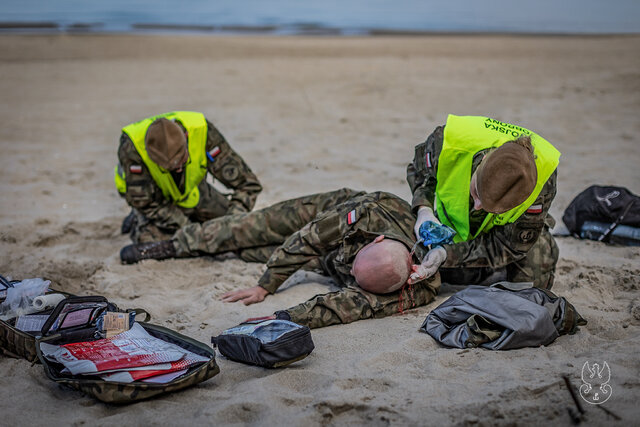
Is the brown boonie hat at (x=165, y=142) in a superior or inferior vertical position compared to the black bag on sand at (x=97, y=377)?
superior

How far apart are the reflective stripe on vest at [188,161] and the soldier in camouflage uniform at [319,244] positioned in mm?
394

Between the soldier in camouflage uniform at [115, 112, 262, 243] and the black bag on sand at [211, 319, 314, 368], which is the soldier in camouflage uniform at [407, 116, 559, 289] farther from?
the soldier in camouflage uniform at [115, 112, 262, 243]

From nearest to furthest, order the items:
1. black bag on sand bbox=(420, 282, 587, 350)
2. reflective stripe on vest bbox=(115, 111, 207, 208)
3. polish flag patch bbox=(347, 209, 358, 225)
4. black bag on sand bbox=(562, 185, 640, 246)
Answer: black bag on sand bbox=(420, 282, 587, 350)
polish flag patch bbox=(347, 209, 358, 225)
black bag on sand bbox=(562, 185, 640, 246)
reflective stripe on vest bbox=(115, 111, 207, 208)

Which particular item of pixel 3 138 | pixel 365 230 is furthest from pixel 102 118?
pixel 365 230

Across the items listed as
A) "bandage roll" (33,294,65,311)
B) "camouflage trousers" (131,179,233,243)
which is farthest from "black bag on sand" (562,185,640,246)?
"bandage roll" (33,294,65,311)

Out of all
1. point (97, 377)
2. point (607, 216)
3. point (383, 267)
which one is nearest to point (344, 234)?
point (383, 267)

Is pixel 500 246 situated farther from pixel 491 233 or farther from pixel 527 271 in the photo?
pixel 527 271

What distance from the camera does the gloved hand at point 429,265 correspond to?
12.5 ft

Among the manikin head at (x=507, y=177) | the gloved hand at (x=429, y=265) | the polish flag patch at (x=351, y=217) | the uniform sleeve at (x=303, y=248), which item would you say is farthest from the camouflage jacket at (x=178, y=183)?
the manikin head at (x=507, y=177)

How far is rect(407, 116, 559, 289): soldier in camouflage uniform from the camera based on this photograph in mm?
3807

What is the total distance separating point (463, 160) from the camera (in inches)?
158

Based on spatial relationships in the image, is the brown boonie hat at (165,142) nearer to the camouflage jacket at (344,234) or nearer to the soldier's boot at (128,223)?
the soldier's boot at (128,223)

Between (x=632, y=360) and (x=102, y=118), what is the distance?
7263mm

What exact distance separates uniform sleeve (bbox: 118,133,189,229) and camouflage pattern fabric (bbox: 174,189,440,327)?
1.15ft
